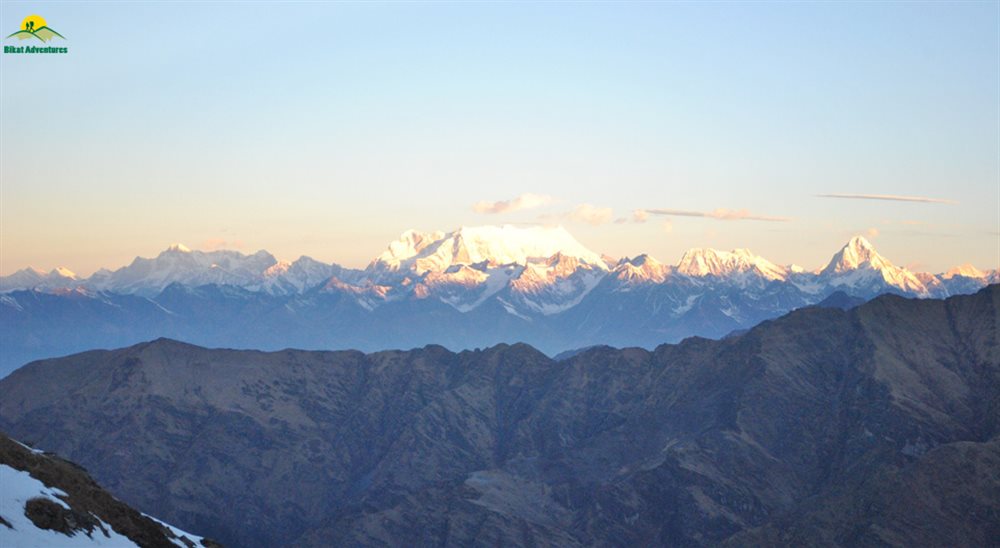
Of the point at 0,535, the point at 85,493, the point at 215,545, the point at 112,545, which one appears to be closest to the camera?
the point at 0,535

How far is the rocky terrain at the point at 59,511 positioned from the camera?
130750mm

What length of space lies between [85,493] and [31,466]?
24.1ft

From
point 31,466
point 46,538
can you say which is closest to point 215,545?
Result: point 31,466

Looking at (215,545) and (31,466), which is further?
(215,545)

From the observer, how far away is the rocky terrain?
131m

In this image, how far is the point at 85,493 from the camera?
15550cm

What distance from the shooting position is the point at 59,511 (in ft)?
450

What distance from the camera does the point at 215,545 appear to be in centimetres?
17900

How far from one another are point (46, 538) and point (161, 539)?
28.1 m

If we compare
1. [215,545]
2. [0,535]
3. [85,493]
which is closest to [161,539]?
[85,493]

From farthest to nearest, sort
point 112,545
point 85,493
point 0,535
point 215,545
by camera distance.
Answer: point 215,545 < point 85,493 < point 112,545 < point 0,535

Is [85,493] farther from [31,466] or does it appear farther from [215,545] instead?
[215,545]

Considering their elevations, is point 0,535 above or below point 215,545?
above

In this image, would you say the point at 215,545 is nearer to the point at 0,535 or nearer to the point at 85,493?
the point at 85,493
